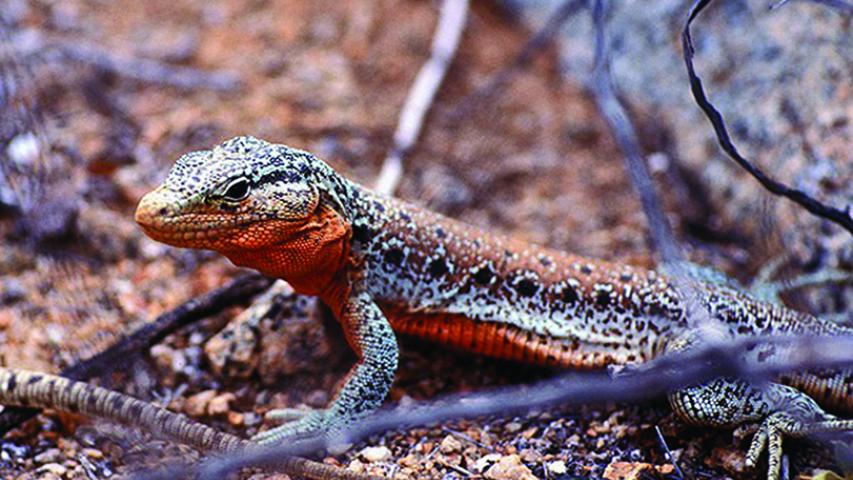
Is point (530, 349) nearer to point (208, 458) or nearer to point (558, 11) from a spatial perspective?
point (208, 458)

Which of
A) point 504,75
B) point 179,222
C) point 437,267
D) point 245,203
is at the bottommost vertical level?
point 179,222

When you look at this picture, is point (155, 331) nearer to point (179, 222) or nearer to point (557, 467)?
point (179, 222)

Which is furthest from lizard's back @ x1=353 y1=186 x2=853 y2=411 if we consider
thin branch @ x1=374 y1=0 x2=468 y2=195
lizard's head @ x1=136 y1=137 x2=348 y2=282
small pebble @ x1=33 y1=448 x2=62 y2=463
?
small pebble @ x1=33 y1=448 x2=62 y2=463

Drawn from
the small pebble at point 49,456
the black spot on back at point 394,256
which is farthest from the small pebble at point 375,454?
the small pebble at point 49,456

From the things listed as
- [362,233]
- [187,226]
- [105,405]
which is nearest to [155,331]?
[105,405]

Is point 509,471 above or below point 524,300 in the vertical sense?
below

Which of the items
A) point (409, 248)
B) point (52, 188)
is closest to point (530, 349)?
point (409, 248)

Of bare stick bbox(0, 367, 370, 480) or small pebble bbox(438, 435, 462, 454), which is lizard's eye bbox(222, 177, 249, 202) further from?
small pebble bbox(438, 435, 462, 454)

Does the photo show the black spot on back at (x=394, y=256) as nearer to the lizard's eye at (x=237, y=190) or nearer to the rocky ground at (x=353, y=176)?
the rocky ground at (x=353, y=176)
